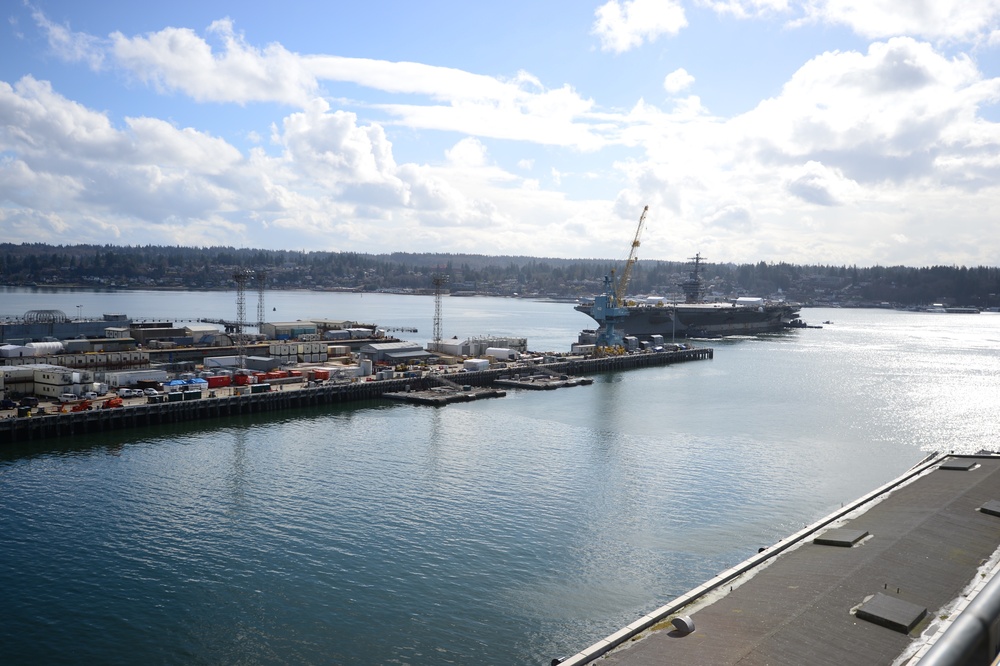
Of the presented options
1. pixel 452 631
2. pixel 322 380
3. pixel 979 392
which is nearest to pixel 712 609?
pixel 452 631

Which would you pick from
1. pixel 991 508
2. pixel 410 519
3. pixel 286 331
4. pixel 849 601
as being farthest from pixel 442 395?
pixel 849 601

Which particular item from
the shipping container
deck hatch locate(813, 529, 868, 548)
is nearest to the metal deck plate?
deck hatch locate(813, 529, 868, 548)

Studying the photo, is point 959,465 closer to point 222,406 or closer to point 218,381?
point 222,406

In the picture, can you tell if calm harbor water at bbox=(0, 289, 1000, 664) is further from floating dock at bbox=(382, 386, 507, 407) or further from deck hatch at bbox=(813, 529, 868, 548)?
deck hatch at bbox=(813, 529, 868, 548)

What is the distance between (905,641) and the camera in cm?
1152

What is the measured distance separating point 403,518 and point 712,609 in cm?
987

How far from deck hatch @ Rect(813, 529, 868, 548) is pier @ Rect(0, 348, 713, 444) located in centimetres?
2825

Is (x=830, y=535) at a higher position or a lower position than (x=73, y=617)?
higher

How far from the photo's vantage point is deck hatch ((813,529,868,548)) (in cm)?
1588

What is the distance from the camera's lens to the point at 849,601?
1284cm

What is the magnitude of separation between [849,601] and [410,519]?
1128cm

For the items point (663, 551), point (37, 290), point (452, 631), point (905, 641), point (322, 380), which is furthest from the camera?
point (37, 290)

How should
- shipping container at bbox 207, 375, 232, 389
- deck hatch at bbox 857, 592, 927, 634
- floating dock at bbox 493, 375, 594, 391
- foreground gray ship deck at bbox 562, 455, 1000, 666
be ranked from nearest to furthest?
foreground gray ship deck at bbox 562, 455, 1000, 666 < deck hatch at bbox 857, 592, 927, 634 < shipping container at bbox 207, 375, 232, 389 < floating dock at bbox 493, 375, 594, 391

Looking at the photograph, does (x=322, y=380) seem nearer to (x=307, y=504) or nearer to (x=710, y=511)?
(x=307, y=504)
